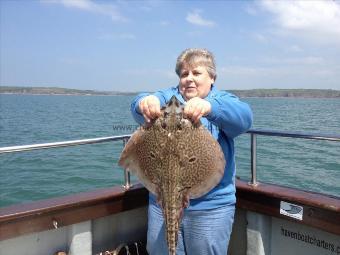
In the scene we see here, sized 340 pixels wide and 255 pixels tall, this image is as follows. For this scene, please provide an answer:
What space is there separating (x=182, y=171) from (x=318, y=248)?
1.84m

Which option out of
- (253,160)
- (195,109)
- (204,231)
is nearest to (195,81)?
(195,109)

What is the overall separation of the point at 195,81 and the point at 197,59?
0.56 feet

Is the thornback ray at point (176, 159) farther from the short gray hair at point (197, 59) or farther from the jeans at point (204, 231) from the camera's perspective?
the short gray hair at point (197, 59)

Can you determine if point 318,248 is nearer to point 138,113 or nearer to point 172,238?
→ point 172,238

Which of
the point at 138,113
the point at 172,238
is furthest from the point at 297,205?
the point at 138,113

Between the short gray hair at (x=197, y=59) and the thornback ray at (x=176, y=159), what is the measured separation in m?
0.54

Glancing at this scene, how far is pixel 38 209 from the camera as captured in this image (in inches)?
134

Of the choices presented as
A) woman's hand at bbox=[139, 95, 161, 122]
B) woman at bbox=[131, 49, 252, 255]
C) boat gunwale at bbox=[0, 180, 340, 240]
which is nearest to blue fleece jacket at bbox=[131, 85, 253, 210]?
woman at bbox=[131, 49, 252, 255]

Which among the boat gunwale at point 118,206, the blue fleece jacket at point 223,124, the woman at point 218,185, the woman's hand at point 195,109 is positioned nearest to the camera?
the woman's hand at point 195,109

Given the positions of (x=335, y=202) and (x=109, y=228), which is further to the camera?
(x=109, y=228)

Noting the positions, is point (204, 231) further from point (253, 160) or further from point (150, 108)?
point (253, 160)

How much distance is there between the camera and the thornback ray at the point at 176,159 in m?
2.53

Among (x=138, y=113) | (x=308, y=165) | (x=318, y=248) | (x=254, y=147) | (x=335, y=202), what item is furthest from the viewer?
(x=308, y=165)

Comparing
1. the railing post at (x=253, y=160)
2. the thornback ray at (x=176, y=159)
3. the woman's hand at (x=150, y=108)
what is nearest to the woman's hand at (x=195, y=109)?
the thornback ray at (x=176, y=159)
